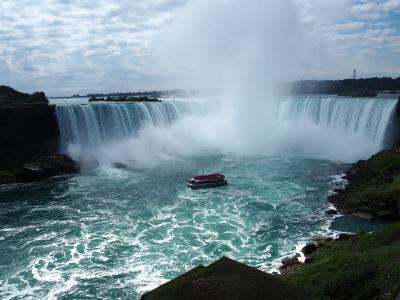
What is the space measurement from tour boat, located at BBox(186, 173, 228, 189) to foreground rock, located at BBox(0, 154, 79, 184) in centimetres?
1505

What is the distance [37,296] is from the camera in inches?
689

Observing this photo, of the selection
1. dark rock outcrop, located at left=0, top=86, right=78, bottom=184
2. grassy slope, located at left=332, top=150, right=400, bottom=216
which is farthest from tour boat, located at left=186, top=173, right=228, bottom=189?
dark rock outcrop, located at left=0, top=86, right=78, bottom=184

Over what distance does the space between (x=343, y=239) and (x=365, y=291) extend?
857 cm

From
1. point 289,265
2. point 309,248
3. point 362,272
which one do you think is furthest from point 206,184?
point 362,272

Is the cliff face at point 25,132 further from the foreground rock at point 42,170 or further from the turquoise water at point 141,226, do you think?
the turquoise water at point 141,226

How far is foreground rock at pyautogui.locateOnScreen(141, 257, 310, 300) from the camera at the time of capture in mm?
11383

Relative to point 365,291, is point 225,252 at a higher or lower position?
lower

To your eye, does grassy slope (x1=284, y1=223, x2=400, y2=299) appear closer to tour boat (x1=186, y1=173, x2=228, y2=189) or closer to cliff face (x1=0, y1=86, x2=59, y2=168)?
tour boat (x1=186, y1=173, x2=228, y2=189)

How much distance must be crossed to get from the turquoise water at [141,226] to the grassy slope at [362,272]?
4.14 m

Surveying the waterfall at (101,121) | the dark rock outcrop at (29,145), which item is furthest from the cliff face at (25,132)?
the waterfall at (101,121)

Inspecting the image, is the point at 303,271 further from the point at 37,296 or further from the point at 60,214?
the point at 60,214

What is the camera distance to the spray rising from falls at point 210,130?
4659cm

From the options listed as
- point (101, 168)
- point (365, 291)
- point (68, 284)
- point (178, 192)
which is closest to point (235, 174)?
point (178, 192)

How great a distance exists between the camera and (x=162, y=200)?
3127 cm
